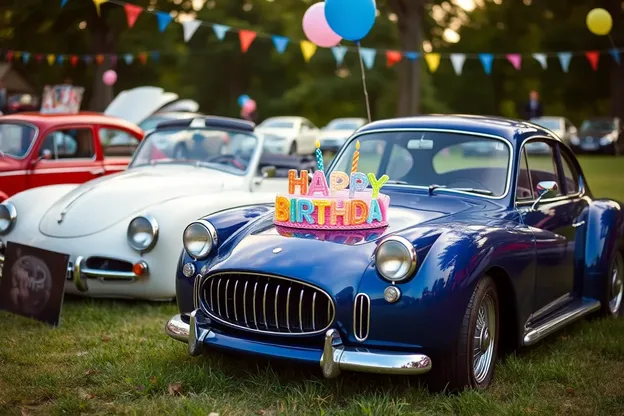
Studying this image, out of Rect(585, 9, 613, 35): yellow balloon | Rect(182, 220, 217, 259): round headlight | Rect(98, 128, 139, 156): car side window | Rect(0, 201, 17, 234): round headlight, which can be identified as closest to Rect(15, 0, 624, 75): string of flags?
Rect(585, 9, 613, 35): yellow balloon

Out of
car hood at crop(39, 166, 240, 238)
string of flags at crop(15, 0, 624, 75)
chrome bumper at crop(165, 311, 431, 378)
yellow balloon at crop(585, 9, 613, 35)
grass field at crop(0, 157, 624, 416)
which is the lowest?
grass field at crop(0, 157, 624, 416)

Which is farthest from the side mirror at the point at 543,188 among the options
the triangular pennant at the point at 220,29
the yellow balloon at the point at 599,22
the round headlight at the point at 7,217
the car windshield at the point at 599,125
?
the car windshield at the point at 599,125

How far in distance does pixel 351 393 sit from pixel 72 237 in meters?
2.95

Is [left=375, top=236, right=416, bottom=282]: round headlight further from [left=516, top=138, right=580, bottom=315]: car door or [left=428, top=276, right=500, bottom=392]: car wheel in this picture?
[left=516, top=138, right=580, bottom=315]: car door

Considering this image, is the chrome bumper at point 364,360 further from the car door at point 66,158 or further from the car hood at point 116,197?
the car door at point 66,158

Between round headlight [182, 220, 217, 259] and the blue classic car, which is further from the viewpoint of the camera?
round headlight [182, 220, 217, 259]

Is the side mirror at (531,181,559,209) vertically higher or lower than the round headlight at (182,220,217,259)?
higher

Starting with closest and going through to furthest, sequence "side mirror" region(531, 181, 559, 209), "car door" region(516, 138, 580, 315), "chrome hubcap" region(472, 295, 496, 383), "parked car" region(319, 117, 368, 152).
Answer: "chrome hubcap" region(472, 295, 496, 383) → "car door" region(516, 138, 580, 315) → "side mirror" region(531, 181, 559, 209) → "parked car" region(319, 117, 368, 152)

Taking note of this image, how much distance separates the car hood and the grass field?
1.03 meters

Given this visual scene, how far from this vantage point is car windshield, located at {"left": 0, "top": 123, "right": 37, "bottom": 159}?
845 centimetres

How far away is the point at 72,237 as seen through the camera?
6.27m

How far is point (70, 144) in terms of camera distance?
8.79 metres

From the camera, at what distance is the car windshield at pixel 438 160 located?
528 cm

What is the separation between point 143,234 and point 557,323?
296 centimetres
